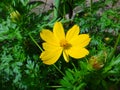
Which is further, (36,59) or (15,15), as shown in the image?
(36,59)

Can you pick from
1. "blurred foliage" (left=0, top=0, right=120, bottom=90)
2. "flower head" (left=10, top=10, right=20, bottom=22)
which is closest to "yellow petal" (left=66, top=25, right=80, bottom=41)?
"blurred foliage" (left=0, top=0, right=120, bottom=90)

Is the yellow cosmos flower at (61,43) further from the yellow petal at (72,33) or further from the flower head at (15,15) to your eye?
the flower head at (15,15)

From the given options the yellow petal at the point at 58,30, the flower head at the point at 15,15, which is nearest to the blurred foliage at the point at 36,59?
the flower head at the point at 15,15

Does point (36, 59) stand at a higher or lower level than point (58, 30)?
lower

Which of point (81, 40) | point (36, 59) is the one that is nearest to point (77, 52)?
point (81, 40)

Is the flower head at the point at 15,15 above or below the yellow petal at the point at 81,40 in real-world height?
above

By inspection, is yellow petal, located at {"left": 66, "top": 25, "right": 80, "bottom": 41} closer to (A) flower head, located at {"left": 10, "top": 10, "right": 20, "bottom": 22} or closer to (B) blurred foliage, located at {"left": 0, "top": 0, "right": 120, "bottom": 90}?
(B) blurred foliage, located at {"left": 0, "top": 0, "right": 120, "bottom": 90}

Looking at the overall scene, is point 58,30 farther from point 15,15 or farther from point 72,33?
point 15,15

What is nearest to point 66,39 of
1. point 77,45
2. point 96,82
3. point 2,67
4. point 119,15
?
point 77,45
